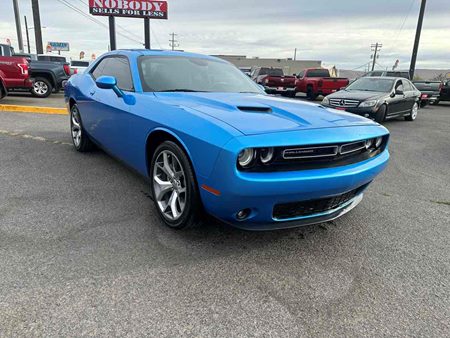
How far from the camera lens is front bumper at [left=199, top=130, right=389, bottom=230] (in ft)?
7.11

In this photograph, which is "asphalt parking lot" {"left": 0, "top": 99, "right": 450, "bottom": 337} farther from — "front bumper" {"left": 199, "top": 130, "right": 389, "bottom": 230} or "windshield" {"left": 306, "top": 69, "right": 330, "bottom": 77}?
"windshield" {"left": 306, "top": 69, "right": 330, "bottom": 77}

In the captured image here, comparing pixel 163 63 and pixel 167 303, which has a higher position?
pixel 163 63

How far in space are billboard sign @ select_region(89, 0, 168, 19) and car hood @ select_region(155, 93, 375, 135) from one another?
22.9 m

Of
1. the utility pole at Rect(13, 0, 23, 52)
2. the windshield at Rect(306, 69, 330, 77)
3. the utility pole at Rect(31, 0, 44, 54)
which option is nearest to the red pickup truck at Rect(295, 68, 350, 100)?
the windshield at Rect(306, 69, 330, 77)

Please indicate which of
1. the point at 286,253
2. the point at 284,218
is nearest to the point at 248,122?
the point at 284,218

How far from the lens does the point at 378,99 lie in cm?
911

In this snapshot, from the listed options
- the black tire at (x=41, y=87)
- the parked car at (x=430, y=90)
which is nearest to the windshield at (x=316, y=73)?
the parked car at (x=430, y=90)

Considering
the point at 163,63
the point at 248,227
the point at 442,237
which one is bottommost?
the point at 442,237

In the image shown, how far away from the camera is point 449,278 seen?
7.96 feet

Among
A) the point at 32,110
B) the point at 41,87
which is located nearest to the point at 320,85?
the point at 41,87

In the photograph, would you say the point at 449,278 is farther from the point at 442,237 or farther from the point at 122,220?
the point at 122,220

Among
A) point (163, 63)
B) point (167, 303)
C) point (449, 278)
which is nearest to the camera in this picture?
point (167, 303)

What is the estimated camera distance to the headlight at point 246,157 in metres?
2.21

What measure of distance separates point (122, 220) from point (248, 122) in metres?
1.46
